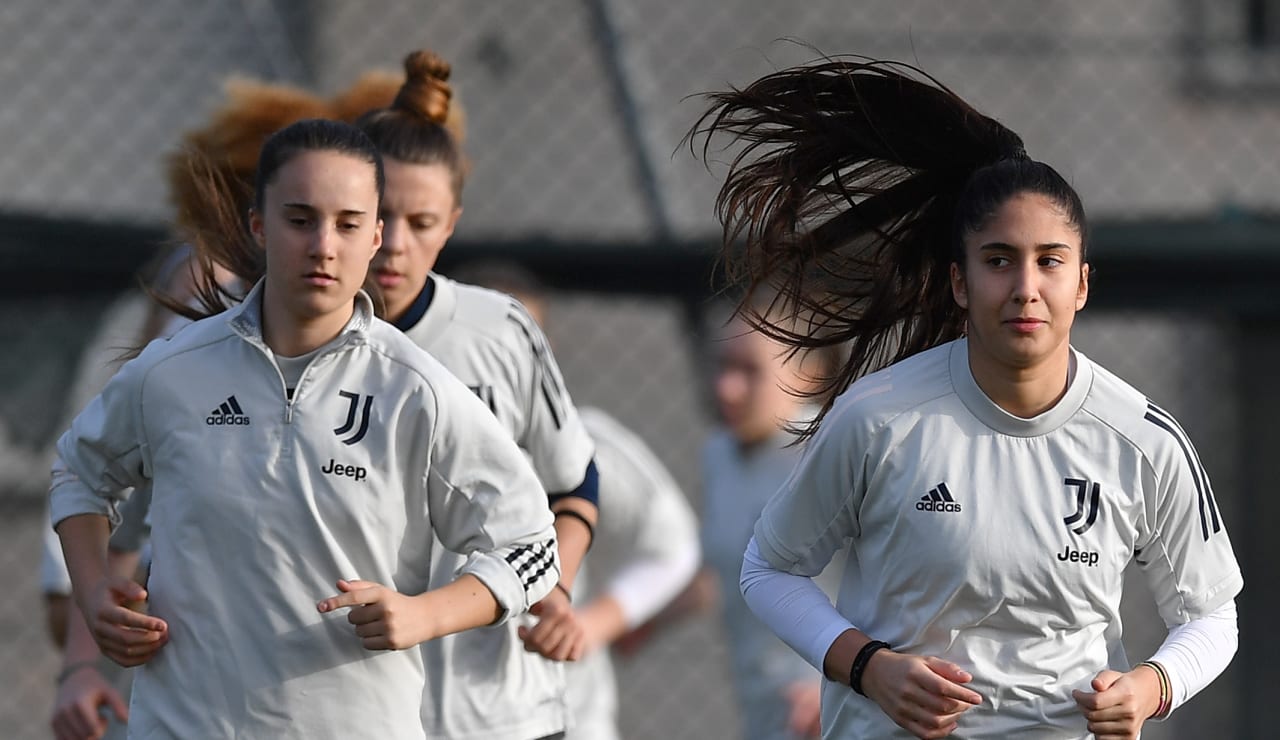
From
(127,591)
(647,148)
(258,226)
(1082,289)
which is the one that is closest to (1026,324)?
(1082,289)

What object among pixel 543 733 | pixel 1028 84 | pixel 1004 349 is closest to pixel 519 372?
pixel 543 733

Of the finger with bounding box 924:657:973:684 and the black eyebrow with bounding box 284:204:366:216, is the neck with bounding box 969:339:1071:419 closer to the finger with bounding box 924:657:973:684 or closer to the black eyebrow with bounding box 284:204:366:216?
the finger with bounding box 924:657:973:684

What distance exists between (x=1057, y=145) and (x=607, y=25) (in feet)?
6.46

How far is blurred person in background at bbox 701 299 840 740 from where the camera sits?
213 inches

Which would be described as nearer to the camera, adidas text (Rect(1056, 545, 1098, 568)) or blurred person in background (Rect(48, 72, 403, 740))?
adidas text (Rect(1056, 545, 1098, 568))

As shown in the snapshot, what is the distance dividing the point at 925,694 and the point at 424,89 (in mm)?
1694

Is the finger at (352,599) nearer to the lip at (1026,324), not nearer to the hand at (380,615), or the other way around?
the hand at (380,615)

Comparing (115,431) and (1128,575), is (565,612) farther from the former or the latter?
(1128,575)

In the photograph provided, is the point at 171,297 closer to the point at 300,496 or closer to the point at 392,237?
the point at 392,237

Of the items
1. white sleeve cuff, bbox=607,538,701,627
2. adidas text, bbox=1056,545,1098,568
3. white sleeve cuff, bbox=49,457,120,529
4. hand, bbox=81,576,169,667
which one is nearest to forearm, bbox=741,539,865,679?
adidas text, bbox=1056,545,1098,568

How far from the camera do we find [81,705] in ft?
11.5

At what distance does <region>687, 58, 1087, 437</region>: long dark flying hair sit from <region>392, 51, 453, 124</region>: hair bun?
2.11 feet

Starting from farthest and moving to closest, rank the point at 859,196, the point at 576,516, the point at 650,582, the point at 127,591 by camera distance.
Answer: the point at 650,582, the point at 576,516, the point at 859,196, the point at 127,591

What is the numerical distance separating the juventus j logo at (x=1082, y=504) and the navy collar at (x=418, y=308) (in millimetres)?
1318
